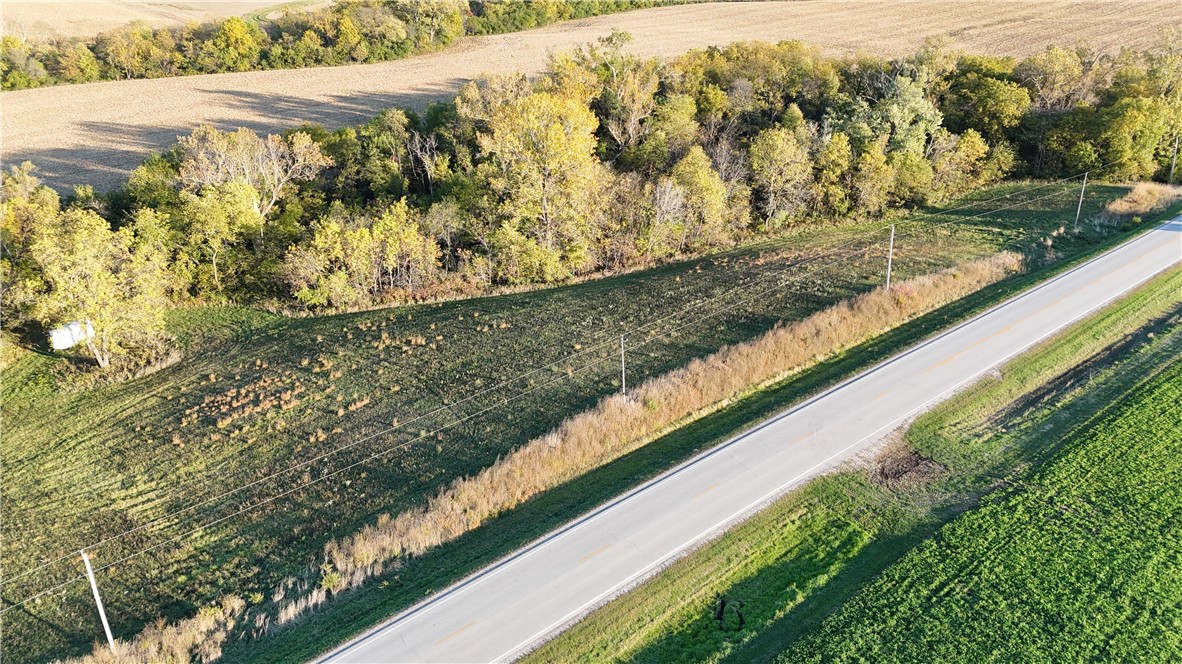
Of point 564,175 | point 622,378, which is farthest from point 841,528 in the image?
point 564,175

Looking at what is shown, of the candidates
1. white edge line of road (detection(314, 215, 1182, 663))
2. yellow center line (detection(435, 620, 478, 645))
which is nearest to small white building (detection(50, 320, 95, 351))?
white edge line of road (detection(314, 215, 1182, 663))

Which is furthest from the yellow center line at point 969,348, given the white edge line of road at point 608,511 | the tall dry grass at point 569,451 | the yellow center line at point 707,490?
the yellow center line at point 707,490

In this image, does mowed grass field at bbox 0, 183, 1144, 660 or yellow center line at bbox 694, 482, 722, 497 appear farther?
yellow center line at bbox 694, 482, 722, 497

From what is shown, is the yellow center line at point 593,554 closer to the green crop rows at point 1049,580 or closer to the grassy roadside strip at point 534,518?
the grassy roadside strip at point 534,518

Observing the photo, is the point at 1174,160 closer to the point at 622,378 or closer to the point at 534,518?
the point at 622,378

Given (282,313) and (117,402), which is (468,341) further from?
(117,402)

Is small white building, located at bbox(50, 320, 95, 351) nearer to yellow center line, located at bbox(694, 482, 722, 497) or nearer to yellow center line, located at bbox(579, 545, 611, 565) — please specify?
yellow center line, located at bbox(579, 545, 611, 565)
